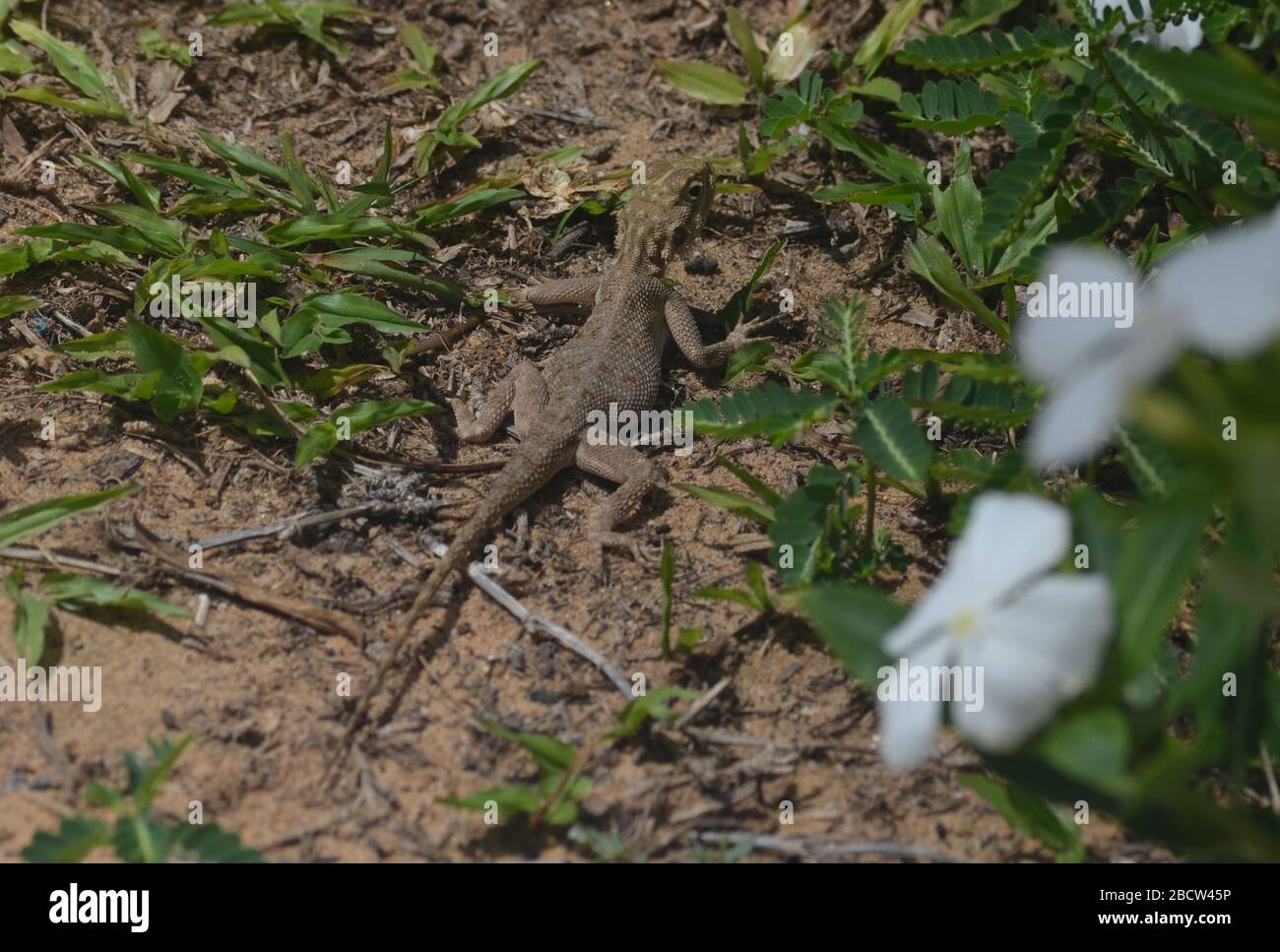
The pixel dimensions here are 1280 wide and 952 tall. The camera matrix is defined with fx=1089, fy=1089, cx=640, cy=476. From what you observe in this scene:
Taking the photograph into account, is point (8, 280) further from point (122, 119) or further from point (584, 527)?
point (584, 527)

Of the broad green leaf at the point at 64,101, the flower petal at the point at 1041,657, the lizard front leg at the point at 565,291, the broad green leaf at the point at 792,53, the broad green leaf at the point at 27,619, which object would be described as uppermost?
the broad green leaf at the point at 792,53

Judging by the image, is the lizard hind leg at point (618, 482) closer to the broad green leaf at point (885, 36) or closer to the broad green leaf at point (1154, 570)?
the broad green leaf at point (1154, 570)

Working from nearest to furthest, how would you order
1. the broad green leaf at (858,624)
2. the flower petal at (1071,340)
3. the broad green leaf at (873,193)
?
the flower petal at (1071,340) < the broad green leaf at (858,624) < the broad green leaf at (873,193)

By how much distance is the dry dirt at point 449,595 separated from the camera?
3.43 meters

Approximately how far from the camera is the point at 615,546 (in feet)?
14.4

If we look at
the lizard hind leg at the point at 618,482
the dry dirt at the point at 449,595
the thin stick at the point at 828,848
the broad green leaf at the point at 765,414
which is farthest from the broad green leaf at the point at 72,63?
the thin stick at the point at 828,848

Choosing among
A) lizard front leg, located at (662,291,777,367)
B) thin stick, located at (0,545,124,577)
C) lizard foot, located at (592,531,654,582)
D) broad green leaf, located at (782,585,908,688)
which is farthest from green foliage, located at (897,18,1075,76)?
thin stick, located at (0,545,124,577)

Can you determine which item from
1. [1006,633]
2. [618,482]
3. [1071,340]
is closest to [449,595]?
[618,482]

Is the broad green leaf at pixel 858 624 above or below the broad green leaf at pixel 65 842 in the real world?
above

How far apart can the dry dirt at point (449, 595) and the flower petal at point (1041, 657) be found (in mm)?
1594

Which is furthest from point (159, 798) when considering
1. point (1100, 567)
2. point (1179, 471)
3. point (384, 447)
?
point (1179, 471)

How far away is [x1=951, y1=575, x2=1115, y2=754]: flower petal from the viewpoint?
1.89 metres

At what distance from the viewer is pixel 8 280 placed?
4852 millimetres

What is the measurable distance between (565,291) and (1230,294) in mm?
3997
